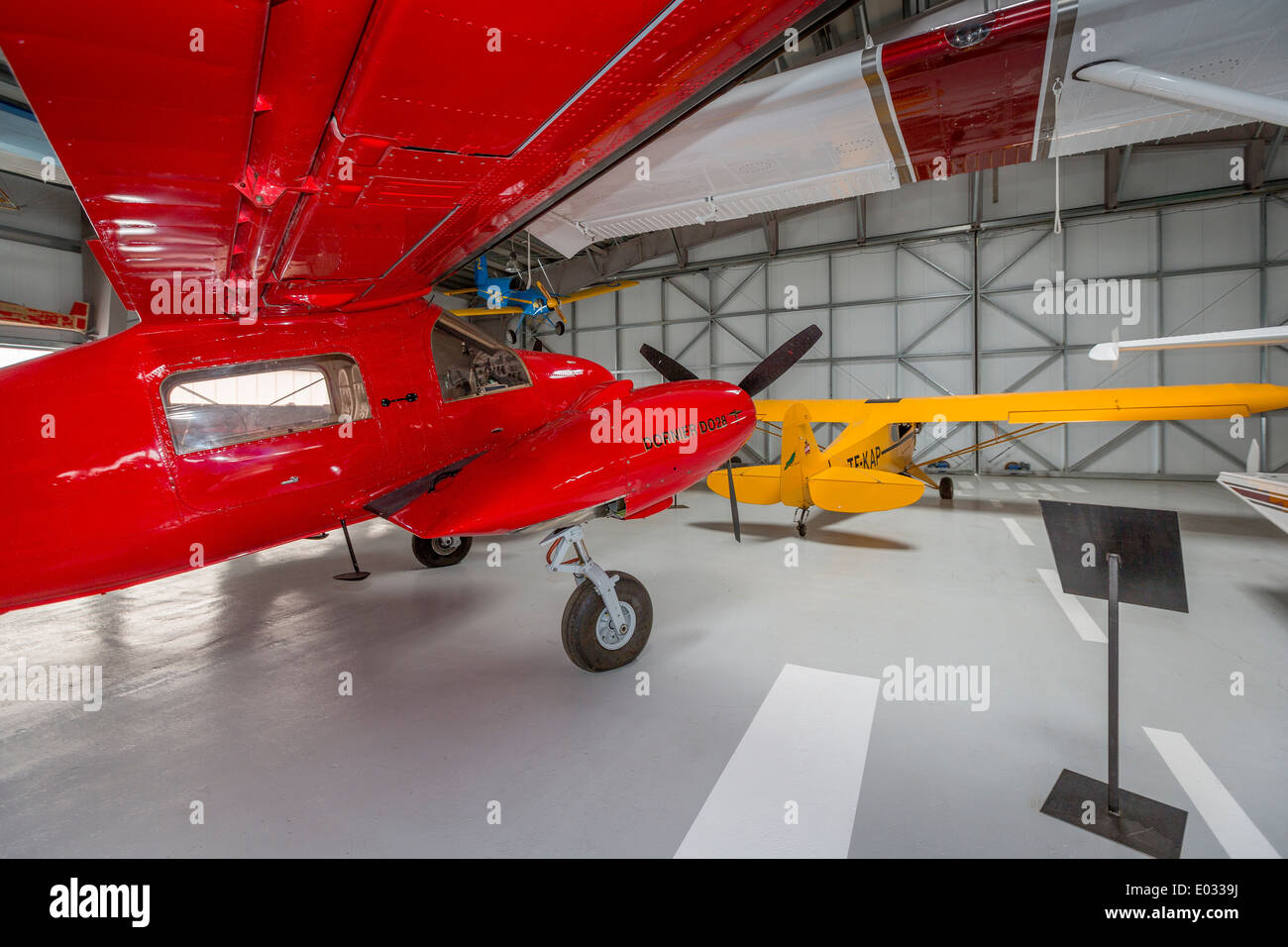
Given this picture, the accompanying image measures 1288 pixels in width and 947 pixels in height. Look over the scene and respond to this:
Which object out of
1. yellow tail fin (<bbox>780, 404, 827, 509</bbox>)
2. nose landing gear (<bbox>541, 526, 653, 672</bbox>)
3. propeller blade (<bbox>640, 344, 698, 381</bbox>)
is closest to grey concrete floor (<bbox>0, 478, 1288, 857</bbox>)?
nose landing gear (<bbox>541, 526, 653, 672</bbox>)

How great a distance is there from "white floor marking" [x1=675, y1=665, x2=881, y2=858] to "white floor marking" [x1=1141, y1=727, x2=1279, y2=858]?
4.51 ft

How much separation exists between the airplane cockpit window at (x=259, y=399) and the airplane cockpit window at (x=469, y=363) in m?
0.66

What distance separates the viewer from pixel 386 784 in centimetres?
272

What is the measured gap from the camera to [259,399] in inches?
130

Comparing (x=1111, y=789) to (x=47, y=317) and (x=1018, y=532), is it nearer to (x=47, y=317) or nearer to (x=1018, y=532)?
(x=1018, y=532)

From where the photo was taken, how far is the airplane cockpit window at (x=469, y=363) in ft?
13.7

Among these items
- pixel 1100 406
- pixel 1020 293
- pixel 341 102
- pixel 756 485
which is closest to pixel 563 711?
pixel 341 102

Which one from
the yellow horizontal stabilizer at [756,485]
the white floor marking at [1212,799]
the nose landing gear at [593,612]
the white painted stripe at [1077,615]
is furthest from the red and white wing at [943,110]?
the yellow horizontal stabilizer at [756,485]

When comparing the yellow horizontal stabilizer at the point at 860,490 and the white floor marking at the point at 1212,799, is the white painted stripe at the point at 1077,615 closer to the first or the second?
the white floor marking at the point at 1212,799

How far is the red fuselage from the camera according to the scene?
2648 millimetres

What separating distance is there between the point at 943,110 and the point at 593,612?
3738mm

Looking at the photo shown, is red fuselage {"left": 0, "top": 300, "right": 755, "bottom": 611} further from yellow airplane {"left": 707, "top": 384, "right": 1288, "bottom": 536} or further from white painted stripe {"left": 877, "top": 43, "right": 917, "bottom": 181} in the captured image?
yellow airplane {"left": 707, "top": 384, "right": 1288, "bottom": 536}
